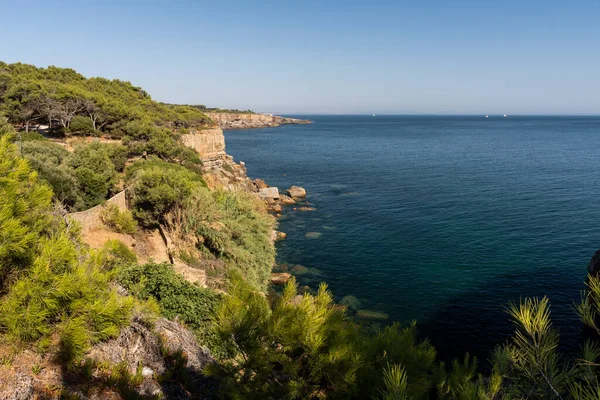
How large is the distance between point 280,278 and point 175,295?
13.7 meters

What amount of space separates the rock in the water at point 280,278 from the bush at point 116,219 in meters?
10.7

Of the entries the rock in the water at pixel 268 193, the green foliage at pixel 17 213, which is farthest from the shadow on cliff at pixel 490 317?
the rock in the water at pixel 268 193

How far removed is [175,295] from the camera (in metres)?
14.3

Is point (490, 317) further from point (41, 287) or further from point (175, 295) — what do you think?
point (41, 287)

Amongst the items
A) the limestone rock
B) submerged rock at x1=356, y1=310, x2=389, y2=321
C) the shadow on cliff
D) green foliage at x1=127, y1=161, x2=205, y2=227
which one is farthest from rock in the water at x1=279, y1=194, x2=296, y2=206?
the limestone rock

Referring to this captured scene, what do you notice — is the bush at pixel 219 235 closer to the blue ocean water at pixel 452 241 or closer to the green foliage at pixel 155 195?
the green foliage at pixel 155 195

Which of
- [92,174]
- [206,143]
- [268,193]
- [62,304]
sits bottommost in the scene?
[268,193]

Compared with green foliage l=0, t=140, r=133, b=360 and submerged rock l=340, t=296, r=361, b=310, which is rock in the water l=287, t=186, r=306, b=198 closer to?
submerged rock l=340, t=296, r=361, b=310

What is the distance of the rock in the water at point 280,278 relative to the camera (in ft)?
88.3

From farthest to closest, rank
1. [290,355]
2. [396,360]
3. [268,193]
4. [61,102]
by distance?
[268,193]
[61,102]
[396,360]
[290,355]

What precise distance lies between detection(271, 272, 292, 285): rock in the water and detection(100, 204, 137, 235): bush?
1075cm

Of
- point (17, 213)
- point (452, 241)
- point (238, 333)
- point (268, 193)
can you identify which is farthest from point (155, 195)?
point (452, 241)

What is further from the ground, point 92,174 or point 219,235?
point 92,174

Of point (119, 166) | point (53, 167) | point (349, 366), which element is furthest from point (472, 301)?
point (119, 166)
